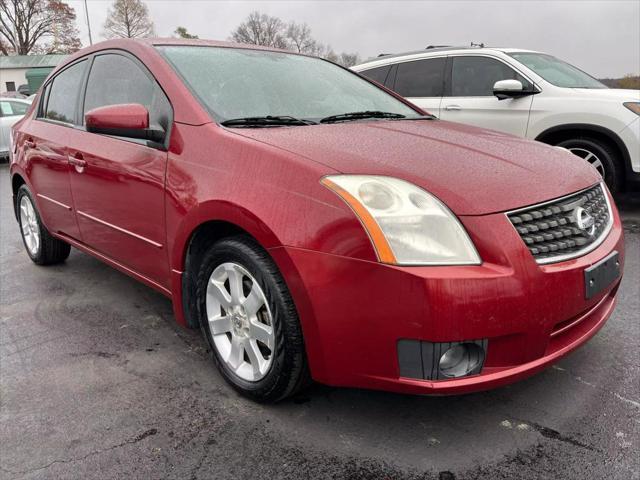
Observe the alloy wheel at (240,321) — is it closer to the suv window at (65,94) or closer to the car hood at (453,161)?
the car hood at (453,161)

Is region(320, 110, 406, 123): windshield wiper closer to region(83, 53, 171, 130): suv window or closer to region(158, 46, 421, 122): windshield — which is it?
region(158, 46, 421, 122): windshield

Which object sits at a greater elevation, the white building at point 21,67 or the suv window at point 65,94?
the white building at point 21,67

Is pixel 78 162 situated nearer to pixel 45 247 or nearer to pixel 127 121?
pixel 127 121

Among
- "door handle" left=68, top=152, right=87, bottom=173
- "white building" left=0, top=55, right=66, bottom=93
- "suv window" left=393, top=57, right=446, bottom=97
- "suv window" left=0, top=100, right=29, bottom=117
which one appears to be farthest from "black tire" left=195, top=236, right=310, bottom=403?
"white building" left=0, top=55, right=66, bottom=93

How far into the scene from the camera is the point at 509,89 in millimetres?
5531

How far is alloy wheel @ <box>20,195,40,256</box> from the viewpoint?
4230 mm

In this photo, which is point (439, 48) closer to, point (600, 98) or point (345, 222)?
point (600, 98)

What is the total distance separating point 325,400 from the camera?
2328mm

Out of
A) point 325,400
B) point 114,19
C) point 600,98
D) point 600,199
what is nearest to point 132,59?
point 325,400

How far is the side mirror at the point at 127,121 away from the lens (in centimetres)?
248

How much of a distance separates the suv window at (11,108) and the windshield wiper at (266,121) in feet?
36.6

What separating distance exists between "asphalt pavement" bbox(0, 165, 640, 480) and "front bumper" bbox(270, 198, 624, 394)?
311mm

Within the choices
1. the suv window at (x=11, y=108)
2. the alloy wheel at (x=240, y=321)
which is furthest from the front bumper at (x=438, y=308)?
the suv window at (x=11, y=108)

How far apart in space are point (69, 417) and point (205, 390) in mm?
572
